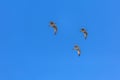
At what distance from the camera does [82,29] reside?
63.4 meters

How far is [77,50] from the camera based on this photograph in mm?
64438

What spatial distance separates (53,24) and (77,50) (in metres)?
7.01

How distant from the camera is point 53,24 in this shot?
200 feet

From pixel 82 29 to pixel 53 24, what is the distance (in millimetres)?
5602

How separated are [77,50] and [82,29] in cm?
393
